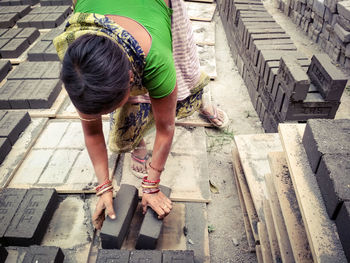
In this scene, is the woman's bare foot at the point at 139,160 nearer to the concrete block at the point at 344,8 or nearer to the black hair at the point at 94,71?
the black hair at the point at 94,71

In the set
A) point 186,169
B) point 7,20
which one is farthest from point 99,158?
point 7,20

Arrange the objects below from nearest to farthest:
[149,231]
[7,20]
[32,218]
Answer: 1. [149,231]
2. [32,218]
3. [7,20]

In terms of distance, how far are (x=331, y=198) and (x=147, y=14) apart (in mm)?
1423

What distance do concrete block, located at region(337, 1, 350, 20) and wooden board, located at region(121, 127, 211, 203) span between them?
10.7 feet

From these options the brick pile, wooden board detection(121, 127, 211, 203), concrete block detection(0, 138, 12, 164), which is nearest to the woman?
wooden board detection(121, 127, 211, 203)

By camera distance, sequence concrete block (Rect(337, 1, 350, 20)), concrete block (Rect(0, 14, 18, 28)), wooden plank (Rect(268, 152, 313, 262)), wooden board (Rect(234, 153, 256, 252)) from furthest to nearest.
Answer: concrete block (Rect(0, 14, 18, 28)) → concrete block (Rect(337, 1, 350, 20)) → wooden board (Rect(234, 153, 256, 252)) → wooden plank (Rect(268, 152, 313, 262))

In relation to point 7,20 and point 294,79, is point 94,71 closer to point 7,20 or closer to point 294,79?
point 294,79

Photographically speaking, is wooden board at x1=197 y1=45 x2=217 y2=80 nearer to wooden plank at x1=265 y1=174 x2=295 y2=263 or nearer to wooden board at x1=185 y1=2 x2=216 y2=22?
wooden board at x1=185 y1=2 x2=216 y2=22

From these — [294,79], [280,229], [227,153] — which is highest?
[294,79]

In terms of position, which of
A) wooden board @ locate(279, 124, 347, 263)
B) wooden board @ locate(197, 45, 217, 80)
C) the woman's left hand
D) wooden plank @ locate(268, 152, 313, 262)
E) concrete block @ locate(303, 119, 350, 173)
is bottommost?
wooden board @ locate(197, 45, 217, 80)

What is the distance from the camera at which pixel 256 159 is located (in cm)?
253

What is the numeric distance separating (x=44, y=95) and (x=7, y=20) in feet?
9.70

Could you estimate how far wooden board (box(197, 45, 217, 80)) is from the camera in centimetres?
417

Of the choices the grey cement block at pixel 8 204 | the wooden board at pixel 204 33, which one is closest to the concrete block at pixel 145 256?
the grey cement block at pixel 8 204
